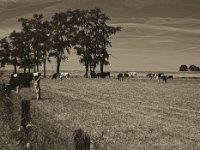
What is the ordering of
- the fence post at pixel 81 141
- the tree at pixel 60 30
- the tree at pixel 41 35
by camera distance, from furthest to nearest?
the tree at pixel 41 35
the tree at pixel 60 30
the fence post at pixel 81 141

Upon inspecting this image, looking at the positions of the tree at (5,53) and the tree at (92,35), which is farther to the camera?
the tree at (5,53)

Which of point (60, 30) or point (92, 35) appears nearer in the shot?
point (60, 30)

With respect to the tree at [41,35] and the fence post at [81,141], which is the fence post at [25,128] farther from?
the tree at [41,35]

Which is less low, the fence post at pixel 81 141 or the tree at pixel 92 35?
the tree at pixel 92 35

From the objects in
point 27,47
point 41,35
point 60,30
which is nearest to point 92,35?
point 60,30

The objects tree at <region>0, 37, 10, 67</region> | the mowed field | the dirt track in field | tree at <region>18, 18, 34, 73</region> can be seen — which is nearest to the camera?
the mowed field

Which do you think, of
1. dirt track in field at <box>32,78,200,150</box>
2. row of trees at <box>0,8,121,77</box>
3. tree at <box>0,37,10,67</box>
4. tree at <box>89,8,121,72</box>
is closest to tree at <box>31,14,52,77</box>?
row of trees at <box>0,8,121,77</box>

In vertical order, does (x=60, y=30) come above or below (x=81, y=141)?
above

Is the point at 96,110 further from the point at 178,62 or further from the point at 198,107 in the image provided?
the point at 178,62

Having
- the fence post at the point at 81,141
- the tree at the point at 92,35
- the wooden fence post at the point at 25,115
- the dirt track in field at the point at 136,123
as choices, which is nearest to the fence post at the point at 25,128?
the wooden fence post at the point at 25,115

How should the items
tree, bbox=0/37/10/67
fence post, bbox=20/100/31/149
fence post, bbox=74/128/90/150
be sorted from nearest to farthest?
fence post, bbox=74/128/90/150 < fence post, bbox=20/100/31/149 < tree, bbox=0/37/10/67

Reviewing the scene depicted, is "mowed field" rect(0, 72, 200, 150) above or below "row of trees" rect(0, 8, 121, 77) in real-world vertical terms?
below

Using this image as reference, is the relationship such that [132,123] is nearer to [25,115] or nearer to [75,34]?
[25,115]

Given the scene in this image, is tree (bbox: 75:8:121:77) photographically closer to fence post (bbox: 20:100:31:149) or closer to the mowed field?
the mowed field
